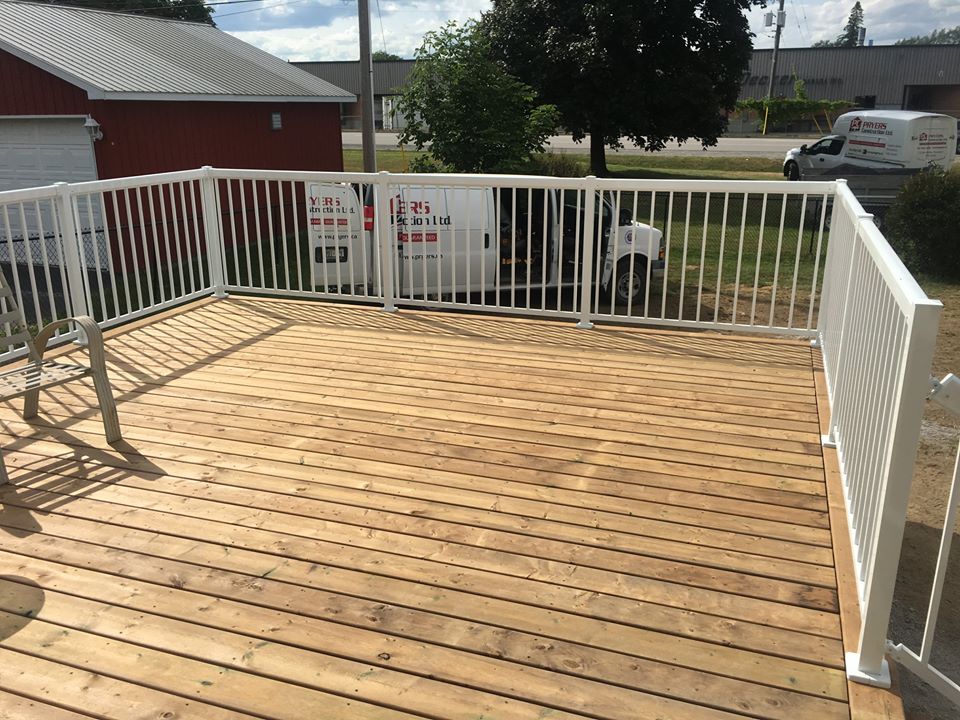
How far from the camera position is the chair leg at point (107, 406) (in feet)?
11.3

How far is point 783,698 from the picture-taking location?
2.05 m

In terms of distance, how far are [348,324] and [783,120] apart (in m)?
39.5

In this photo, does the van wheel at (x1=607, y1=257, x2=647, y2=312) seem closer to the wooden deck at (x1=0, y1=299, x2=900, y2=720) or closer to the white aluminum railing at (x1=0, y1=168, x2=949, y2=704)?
the white aluminum railing at (x1=0, y1=168, x2=949, y2=704)

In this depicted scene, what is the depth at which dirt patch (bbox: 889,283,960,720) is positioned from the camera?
9.89 feet

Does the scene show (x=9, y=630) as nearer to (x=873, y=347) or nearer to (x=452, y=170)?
(x=873, y=347)

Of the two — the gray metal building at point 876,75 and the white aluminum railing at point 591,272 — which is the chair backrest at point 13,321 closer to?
the white aluminum railing at point 591,272

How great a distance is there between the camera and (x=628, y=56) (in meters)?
17.7

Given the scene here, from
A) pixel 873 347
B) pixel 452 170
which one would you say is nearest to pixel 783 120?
pixel 452 170

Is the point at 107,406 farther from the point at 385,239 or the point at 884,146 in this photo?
the point at 884,146

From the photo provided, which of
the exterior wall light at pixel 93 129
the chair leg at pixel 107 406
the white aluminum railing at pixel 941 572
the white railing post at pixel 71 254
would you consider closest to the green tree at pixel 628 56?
the exterior wall light at pixel 93 129

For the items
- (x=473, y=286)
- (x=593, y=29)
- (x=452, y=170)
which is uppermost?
(x=593, y=29)

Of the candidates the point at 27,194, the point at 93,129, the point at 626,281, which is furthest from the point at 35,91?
the point at 626,281

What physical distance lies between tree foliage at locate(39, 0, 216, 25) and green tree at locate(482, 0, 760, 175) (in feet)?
67.4

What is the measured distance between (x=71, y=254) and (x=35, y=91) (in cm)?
922
